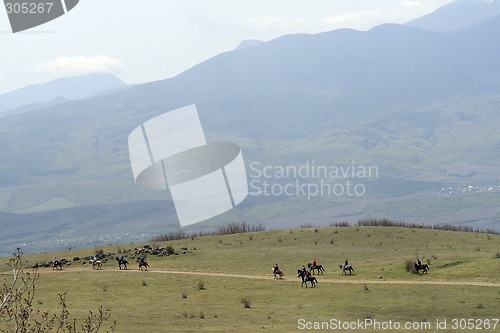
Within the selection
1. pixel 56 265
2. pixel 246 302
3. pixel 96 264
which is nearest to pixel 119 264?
pixel 96 264

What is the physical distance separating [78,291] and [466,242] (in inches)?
1491

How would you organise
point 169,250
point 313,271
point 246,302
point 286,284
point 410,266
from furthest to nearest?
1. point 169,250
2. point 313,271
3. point 410,266
4. point 286,284
5. point 246,302

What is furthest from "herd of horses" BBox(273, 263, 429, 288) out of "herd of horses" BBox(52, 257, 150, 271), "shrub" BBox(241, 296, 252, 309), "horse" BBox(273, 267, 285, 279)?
"herd of horses" BBox(52, 257, 150, 271)

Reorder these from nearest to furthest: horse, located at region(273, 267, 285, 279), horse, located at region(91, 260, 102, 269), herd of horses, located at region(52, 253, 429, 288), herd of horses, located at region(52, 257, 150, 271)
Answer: herd of horses, located at region(52, 253, 429, 288) < horse, located at region(273, 267, 285, 279) < herd of horses, located at region(52, 257, 150, 271) < horse, located at region(91, 260, 102, 269)

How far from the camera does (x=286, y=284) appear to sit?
47.2 m

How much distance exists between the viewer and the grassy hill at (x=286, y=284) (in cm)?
3638

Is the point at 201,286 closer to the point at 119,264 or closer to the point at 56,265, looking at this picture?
the point at 119,264

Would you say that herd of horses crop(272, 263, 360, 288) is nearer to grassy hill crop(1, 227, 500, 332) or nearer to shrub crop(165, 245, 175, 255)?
grassy hill crop(1, 227, 500, 332)

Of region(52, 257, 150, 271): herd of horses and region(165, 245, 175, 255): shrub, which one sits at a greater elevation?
region(52, 257, 150, 271): herd of horses

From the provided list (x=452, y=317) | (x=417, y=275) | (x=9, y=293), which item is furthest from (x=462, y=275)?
(x=9, y=293)

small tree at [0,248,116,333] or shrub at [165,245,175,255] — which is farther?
shrub at [165,245,175,255]

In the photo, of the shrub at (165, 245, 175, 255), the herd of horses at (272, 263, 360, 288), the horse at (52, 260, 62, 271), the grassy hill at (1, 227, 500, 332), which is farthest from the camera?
the shrub at (165, 245, 175, 255)

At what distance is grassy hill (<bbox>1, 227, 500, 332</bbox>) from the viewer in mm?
36375

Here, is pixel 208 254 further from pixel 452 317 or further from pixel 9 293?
pixel 9 293
